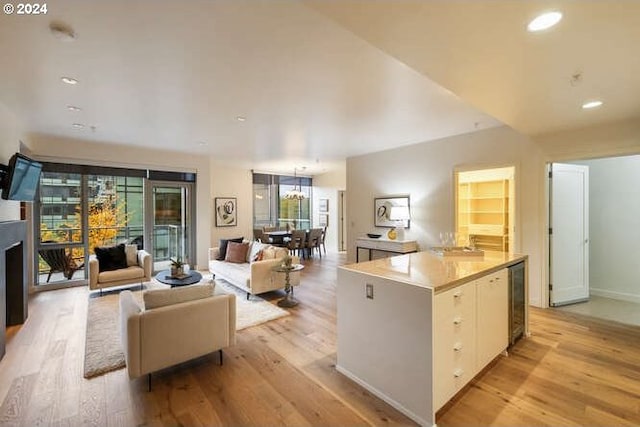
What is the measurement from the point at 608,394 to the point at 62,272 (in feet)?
25.8

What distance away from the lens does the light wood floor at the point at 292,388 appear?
203 cm

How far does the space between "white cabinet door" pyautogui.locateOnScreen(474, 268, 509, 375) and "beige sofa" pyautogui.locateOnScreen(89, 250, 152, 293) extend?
5.15m

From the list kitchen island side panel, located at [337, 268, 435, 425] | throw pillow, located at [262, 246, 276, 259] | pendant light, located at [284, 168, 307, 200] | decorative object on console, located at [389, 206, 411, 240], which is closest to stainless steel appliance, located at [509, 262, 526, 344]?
kitchen island side panel, located at [337, 268, 435, 425]

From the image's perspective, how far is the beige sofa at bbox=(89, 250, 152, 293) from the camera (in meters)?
4.62

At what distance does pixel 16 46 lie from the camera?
2.26 m

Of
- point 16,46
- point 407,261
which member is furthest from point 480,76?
point 16,46

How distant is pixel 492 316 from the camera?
2.60 meters

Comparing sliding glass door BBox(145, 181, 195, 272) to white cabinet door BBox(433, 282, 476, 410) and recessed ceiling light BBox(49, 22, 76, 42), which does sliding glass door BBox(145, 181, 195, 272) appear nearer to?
recessed ceiling light BBox(49, 22, 76, 42)

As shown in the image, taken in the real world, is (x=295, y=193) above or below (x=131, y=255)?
above

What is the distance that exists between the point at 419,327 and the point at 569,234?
13.1ft

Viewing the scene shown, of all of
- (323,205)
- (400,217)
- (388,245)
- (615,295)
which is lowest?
(615,295)

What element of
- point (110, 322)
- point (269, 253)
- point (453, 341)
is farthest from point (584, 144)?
point (110, 322)

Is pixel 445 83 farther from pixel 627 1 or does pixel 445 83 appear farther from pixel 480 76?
pixel 627 1

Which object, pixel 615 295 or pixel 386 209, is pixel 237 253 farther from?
pixel 615 295
